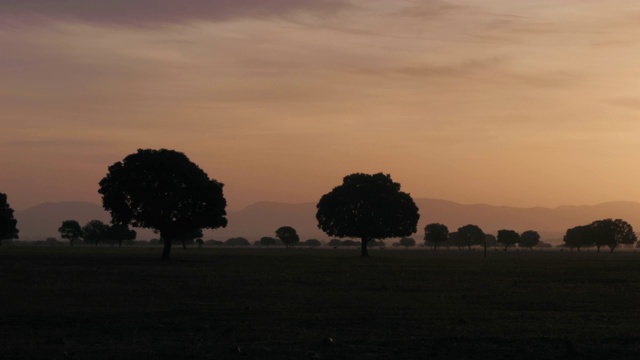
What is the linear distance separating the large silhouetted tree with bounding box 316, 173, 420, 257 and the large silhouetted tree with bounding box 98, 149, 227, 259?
3785 centimetres

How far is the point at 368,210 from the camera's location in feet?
459

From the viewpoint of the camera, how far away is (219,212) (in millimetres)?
107625

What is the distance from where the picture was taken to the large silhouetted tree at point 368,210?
457 feet

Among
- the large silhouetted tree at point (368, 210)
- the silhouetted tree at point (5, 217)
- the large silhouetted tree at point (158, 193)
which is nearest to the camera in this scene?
the large silhouetted tree at point (158, 193)

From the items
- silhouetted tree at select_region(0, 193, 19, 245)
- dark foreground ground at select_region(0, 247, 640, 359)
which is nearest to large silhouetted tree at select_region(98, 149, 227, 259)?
dark foreground ground at select_region(0, 247, 640, 359)

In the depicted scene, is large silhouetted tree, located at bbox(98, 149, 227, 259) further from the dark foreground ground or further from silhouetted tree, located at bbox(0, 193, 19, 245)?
silhouetted tree, located at bbox(0, 193, 19, 245)

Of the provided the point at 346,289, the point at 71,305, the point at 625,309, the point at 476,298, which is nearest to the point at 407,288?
the point at 346,289

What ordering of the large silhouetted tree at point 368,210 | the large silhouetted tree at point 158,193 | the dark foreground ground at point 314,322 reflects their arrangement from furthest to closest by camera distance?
the large silhouetted tree at point 368,210 < the large silhouetted tree at point 158,193 < the dark foreground ground at point 314,322

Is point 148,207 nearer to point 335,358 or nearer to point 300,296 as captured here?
point 300,296

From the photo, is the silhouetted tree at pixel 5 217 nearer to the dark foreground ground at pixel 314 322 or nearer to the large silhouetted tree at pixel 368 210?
the large silhouetted tree at pixel 368 210

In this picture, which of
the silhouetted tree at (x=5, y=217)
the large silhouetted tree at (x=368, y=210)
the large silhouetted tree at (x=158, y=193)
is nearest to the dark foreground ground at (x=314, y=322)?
the large silhouetted tree at (x=158, y=193)

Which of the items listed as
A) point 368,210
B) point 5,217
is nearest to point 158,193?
point 368,210

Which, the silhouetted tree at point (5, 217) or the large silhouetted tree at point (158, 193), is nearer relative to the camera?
the large silhouetted tree at point (158, 193)

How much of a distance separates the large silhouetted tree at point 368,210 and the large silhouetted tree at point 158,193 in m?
37.8
